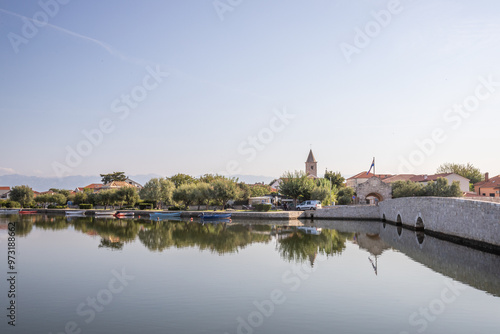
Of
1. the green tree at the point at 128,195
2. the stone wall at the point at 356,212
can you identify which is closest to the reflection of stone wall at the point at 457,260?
the stone wall at the point at 356,212

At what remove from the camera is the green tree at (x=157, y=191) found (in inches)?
2660

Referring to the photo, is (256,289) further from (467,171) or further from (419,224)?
(467,171)

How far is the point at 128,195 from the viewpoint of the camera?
6931 centimetres

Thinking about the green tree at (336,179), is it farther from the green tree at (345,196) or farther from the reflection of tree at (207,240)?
the reflection of tree at (207,240)

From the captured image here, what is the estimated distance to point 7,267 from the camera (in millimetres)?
18688

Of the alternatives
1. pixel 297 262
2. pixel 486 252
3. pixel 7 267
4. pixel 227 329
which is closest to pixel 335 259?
pixel 297 262

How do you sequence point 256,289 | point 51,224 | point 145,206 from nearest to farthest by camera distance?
point 256,289 → point 51,224 → point 145,206

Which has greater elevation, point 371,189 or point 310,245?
point 371,189

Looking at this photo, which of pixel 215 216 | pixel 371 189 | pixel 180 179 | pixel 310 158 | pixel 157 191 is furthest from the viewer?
pixel 310 158

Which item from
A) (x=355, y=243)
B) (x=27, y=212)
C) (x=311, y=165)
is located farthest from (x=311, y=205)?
(x=311, y=165)

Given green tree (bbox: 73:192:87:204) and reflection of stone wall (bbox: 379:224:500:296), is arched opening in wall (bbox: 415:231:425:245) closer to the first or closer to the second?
reflection of stone wall (bbox: 379:224:500:296)

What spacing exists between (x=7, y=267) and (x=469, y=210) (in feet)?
71.2

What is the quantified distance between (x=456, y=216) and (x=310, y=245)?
327 inches

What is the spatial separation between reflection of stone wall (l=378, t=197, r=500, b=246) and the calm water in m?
1.05
